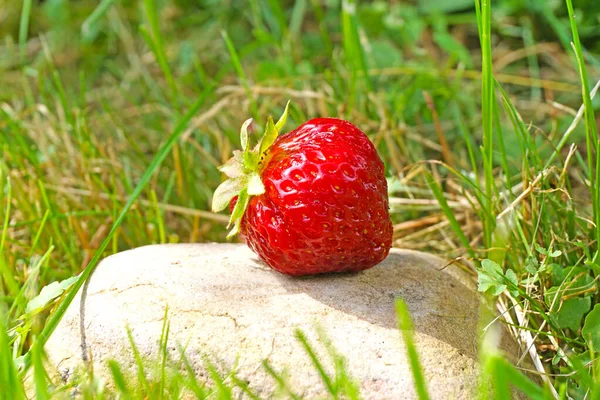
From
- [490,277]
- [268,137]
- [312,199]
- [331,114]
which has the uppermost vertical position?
[268,137]

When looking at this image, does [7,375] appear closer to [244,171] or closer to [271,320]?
[271,320]

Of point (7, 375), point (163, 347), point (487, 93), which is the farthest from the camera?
point (487, 93)

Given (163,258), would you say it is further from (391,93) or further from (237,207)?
(391,93)

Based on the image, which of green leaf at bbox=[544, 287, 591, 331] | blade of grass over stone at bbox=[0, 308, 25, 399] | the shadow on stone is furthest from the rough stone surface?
blade of grass over stone at bbox=[0, 308, 25, 399]

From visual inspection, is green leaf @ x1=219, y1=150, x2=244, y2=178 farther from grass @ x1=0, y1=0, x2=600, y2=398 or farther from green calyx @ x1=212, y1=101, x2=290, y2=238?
grass @ x1=0, y1=0, x2=600, y2=398

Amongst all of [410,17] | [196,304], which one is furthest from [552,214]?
[410,17]

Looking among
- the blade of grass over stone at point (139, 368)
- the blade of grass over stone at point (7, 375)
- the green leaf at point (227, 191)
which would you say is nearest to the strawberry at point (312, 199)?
the green leaf at point (227, 191)

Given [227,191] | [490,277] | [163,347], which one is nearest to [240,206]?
[227,191]
